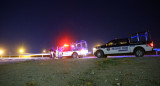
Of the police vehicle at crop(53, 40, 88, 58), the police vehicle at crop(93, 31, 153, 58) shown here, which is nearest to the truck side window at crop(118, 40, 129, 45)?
the police vehicle at crop(93, 31, 153, 58)

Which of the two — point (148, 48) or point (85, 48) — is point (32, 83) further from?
point (85, 48)

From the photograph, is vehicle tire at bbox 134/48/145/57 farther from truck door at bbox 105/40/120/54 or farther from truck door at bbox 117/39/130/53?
truck door at bbox 105/40/120/54

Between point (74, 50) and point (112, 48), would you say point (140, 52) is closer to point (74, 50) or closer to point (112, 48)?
point (112, 48)

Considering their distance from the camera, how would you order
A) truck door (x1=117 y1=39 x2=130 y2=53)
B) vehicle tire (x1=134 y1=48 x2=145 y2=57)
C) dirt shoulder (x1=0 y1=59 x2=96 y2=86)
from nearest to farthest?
dirt shoulder (x1=0 y1=59 x2=96 y2=86), vehicle tire (x1=134 y1=48 x2=145 y2=57), truck door (x1=117 y1=39 x2=130 y2=53)

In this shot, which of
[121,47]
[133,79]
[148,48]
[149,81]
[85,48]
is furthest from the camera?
[85,48]

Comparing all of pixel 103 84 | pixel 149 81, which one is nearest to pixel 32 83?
pixel 103 84

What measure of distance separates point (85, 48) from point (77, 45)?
126 centimetres

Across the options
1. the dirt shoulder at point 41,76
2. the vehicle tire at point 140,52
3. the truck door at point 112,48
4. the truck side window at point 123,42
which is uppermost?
the truck side window at point 123,42

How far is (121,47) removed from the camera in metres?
13.8

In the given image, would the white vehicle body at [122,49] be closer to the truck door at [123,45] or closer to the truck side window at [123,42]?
the truck door at [123,45]

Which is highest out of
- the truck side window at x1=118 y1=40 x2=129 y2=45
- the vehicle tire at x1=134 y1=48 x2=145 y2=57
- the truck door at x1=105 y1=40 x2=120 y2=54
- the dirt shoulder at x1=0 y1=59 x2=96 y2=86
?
the truck side window at x1=118 y1=40 x2=129 y2=45

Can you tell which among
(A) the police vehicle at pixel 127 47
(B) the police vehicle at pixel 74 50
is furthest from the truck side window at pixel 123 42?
(B) the police vehicle at pixel 74 50

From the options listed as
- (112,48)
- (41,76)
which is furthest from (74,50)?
(41,76)

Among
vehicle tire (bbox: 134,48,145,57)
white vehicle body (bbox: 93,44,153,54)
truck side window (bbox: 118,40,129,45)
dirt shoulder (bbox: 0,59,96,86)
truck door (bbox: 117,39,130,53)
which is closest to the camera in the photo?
dirt shoulder (bbox: 0,59,96,86)
